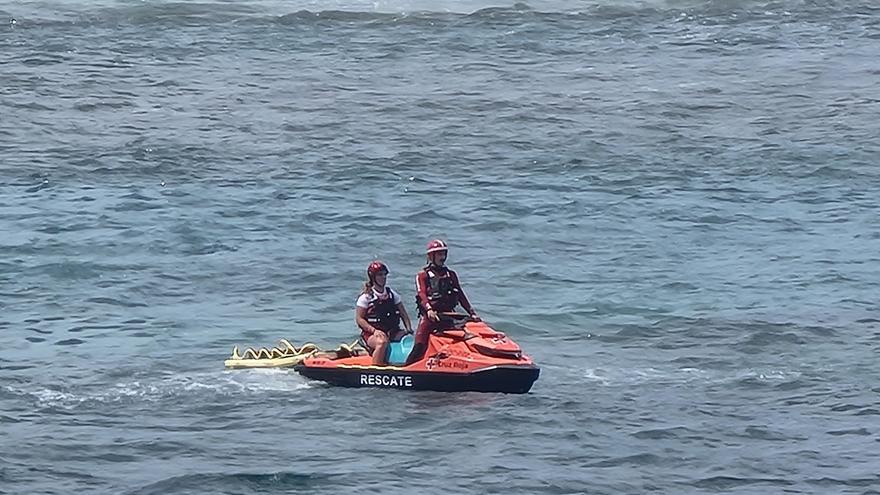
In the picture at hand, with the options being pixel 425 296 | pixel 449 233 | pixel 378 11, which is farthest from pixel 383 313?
pixel 378 11

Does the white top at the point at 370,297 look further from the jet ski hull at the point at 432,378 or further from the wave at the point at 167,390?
the wave at the point at 167,390

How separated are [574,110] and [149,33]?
1449 cm

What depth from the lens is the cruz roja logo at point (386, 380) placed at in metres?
28.5

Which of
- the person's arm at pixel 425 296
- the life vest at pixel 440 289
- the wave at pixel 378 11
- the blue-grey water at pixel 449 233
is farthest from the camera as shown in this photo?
the wave at pixel 378 11

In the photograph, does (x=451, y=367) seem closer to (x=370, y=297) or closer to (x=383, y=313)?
(x=383, y=313)

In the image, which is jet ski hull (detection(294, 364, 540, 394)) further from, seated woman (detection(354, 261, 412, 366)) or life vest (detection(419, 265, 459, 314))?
life vest (detection(419, 265, 459, 314))

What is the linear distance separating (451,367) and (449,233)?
495 inches

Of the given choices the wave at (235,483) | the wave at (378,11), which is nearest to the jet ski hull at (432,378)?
the wave at (235,483)

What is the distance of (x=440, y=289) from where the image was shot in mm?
28734

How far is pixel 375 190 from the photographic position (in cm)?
4350

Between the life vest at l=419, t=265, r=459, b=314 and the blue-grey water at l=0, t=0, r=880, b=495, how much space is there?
4.55 ft

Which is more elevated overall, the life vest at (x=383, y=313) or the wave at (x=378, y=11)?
the wave at (x=378, y=11)

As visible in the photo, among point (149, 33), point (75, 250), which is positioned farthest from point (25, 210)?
point (149, 33)

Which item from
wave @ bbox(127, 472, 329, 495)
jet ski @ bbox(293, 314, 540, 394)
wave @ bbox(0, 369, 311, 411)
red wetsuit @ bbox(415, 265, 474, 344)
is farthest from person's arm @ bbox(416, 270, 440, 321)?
wave @ bbox(127, 472, 329, 495)
